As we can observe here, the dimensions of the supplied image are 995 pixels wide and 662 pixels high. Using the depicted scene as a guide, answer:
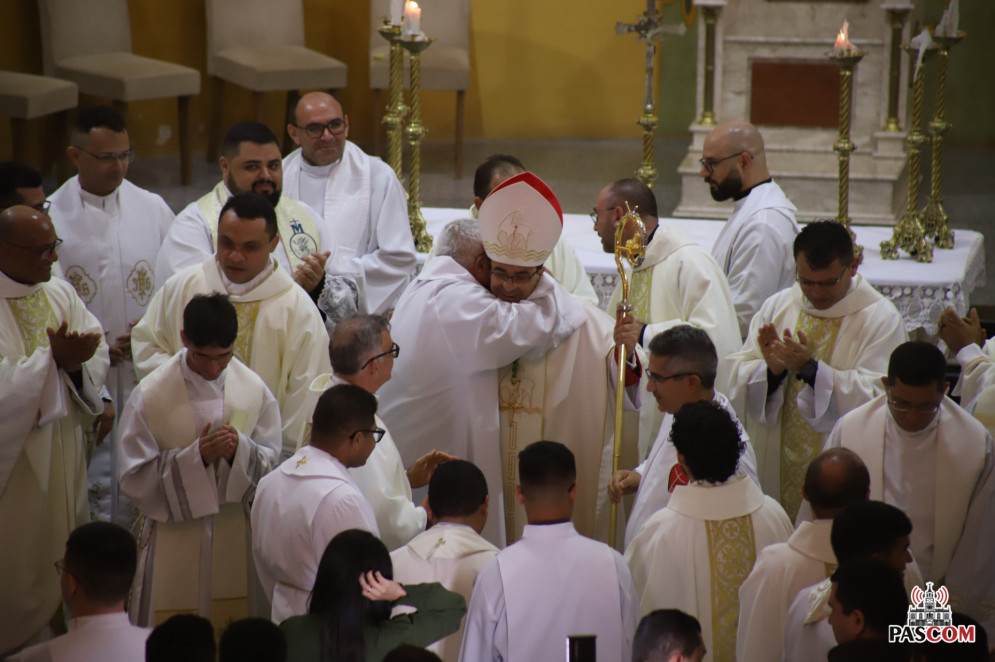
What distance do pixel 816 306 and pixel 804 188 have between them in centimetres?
425

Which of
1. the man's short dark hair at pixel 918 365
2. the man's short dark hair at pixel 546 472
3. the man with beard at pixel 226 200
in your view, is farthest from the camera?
the man with beard at pixel 226 200

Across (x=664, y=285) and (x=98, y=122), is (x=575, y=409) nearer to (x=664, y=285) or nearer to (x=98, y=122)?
(x=664, y=285)

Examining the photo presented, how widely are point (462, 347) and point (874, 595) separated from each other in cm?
202

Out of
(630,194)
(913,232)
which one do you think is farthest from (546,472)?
(913,232)

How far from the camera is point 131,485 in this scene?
387cm

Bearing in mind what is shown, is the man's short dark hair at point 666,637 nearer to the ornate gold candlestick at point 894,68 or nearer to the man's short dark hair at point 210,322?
the man's short dark hair at point 210,322

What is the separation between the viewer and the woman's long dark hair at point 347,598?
109 inches

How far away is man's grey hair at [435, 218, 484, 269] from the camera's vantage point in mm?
4594

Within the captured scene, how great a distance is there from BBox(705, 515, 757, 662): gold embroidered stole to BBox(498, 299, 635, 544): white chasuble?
1.19 m

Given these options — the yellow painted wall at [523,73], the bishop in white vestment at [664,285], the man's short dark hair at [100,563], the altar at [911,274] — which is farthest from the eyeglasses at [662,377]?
the yellow painted wall at [523,73]

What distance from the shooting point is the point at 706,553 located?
345 cm

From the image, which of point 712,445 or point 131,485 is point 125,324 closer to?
point 131,485

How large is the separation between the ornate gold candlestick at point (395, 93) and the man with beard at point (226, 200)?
2.71 ft

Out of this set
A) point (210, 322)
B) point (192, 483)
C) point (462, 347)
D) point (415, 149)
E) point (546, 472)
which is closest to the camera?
point (546, 472)
